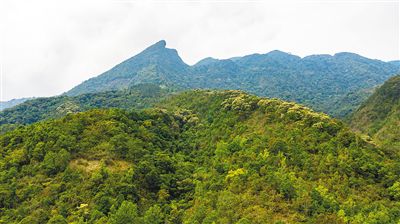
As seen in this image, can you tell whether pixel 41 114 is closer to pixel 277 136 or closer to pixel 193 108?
pixel 193 108

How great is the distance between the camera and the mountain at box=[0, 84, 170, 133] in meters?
154

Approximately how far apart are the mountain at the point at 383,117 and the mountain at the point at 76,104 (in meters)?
78.6

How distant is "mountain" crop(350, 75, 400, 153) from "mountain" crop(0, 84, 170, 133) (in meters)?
78.6

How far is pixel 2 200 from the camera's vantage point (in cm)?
5294

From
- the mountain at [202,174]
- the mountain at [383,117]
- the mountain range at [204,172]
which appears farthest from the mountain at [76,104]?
the mountain at [202,174]

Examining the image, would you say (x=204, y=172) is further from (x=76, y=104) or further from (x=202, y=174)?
(x=76, y=104)

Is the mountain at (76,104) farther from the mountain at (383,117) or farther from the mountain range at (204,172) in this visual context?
the mountain range at (204,172)

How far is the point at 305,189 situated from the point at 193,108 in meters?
58.0

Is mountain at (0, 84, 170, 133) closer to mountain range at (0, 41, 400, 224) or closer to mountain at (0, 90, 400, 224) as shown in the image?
mountain range at (0, 41, 400, 224)

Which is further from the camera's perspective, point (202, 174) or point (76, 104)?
point (76, 104)

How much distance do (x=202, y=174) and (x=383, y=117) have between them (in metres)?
81.3

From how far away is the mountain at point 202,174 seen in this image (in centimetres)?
4747

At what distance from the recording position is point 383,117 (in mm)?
117438

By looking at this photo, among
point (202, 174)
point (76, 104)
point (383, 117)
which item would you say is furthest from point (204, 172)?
point (76, 104)
